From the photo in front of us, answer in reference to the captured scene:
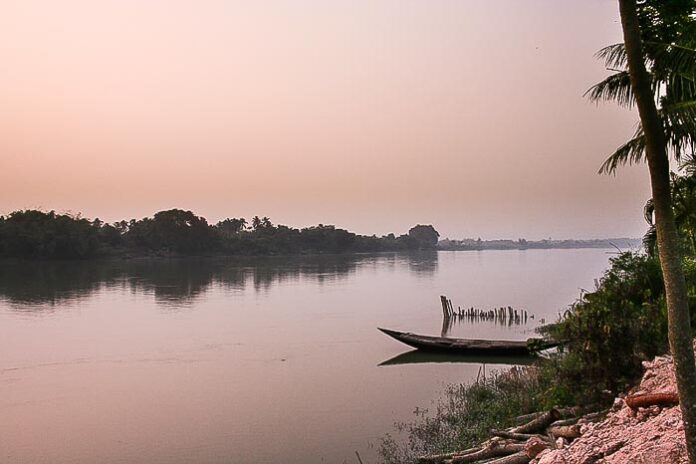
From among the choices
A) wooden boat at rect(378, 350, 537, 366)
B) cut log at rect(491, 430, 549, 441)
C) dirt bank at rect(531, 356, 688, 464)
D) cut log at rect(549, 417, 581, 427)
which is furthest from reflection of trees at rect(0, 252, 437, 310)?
dirt bank at rect(531, 356, 688, 464)

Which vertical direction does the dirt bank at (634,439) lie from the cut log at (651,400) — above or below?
below

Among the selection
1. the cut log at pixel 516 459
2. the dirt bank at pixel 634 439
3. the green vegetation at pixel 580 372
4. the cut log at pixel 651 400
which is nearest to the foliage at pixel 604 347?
the green vegetation at pixel 580 372

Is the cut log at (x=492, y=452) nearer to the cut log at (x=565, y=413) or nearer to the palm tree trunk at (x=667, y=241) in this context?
the cut log at (x=565, y=413)

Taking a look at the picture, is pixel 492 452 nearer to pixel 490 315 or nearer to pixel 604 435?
pixel 604 435

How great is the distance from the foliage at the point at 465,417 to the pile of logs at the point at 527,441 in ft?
4.66

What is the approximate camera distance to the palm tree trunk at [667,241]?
5.39 metres

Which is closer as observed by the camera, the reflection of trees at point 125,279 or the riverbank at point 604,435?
the riverbank at point 604,435

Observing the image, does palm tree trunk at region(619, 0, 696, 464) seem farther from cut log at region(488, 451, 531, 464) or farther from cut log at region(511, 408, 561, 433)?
cut log at region(511, 408, 561, 433)

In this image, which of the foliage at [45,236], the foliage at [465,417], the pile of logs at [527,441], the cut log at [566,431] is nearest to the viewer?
the pile of logs at [527,441]

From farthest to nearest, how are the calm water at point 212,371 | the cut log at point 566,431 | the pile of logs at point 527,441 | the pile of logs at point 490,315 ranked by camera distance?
the pile of logs at point 490,315 < the calm water at point 212,371 < the cut log at point 566,431 < the pile of logs at point 527,441

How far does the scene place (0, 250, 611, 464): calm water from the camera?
44.5 feet

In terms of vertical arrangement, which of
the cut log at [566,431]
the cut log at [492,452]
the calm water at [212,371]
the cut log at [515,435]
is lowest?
the calm water at [212,371]

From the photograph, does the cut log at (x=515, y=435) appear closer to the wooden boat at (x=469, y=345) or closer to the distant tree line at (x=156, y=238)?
the wooden boat at (x=469, y=345)

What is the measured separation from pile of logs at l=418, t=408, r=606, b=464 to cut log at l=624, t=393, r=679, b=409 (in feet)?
2.63
